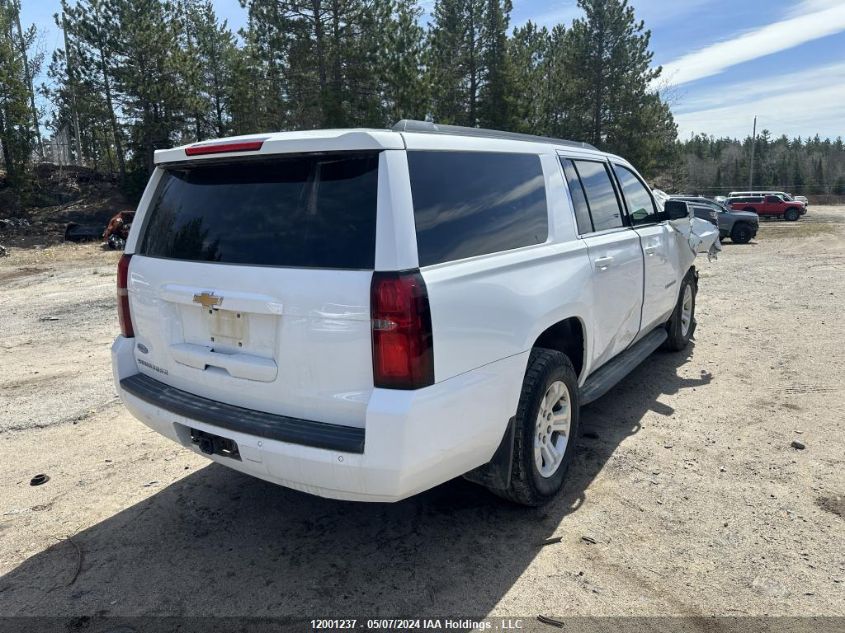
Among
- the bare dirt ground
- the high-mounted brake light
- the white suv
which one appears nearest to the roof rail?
the white suv

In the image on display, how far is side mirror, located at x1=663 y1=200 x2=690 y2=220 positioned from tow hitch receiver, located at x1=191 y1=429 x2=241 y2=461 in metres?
4.34

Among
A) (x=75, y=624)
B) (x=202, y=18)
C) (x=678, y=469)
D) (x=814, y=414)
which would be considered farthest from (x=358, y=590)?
(x=202, y=18)

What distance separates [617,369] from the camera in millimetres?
4422

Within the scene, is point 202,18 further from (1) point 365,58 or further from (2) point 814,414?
(2) point 814,414

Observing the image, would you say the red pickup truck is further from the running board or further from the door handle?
the door handle

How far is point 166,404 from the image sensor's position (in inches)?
119

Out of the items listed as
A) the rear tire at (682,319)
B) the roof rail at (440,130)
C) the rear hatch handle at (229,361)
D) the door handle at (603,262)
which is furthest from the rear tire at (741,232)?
the rear hatch handle at (229,361)

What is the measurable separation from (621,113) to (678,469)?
3083 cm

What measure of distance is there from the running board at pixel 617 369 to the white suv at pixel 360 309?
44 cm

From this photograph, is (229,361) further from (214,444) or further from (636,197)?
(636,197)

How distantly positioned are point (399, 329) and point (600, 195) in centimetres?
259

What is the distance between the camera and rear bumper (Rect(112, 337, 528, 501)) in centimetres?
237

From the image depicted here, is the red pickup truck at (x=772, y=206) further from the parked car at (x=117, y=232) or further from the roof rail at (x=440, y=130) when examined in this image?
the roof rail at (x=440, y=130)

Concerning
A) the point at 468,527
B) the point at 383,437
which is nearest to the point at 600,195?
the point at 468,527
